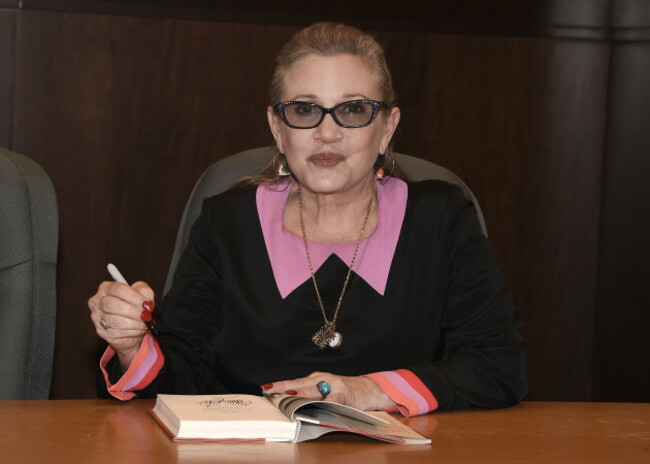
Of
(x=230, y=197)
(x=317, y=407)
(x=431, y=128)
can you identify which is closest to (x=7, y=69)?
(x=230, y=197)

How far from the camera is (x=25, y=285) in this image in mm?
1930

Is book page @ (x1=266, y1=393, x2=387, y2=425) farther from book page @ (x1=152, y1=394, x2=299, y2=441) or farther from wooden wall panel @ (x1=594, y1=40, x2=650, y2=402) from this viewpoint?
wooden wall panel @ (x1=594, y1=40, x2=650, y2=402)

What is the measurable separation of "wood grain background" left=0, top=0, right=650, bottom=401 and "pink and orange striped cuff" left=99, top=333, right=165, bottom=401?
154cm

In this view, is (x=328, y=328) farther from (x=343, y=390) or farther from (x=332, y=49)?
(x=332, y=49)

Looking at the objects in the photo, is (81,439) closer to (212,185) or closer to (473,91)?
(212,185)

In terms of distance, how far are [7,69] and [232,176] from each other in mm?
1220

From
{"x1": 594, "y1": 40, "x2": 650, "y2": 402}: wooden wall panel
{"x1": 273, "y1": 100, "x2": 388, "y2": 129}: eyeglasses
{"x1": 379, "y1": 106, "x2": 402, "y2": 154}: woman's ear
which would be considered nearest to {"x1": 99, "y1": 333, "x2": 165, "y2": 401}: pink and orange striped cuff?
{"x1": 273, "y1": 100, "x2": 388, "y2": 129}: eyeglasses

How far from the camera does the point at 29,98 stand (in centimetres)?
323

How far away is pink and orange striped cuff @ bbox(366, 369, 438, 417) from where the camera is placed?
1733 millimetres

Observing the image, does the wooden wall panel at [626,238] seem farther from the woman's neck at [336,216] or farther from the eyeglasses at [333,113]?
the eyeglasses at [333,113]

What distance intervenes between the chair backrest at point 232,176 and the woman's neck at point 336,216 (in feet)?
0.62

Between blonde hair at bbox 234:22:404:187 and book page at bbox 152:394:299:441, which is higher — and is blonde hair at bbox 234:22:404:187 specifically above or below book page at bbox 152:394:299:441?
above

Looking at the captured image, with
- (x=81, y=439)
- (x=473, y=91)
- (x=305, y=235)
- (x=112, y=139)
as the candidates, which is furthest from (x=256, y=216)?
(x=473, y=91)

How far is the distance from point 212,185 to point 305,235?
28cm
